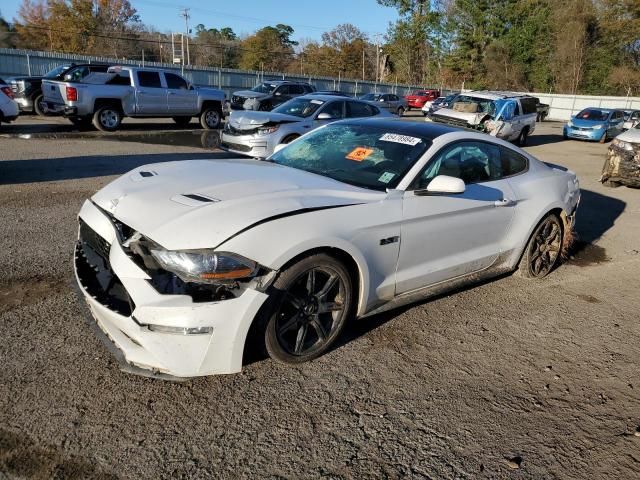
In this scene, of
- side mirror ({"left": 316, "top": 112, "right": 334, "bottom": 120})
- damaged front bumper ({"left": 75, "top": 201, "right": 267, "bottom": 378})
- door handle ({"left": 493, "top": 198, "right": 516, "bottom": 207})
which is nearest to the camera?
damaged front bumper ({"left": 75, "top": 201, "right": 267, "bottom": 378})

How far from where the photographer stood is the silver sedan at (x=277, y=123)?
1059 cm

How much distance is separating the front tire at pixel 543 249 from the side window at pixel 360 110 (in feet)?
25.0

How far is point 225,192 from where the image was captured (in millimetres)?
3242

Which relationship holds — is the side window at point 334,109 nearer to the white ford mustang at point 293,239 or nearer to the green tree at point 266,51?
the white ford mustang at point 293,239

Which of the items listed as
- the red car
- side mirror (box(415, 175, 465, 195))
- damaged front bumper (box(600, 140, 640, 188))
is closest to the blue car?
damaged front bumper (box(600, 140, 640, 188))

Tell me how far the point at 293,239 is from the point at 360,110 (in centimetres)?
999

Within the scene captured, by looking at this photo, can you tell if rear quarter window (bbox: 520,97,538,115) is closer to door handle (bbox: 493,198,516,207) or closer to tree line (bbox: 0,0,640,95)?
door handle (bbox: 493,198,516,207)

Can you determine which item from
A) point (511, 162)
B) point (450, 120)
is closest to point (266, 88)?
point (450, 120)

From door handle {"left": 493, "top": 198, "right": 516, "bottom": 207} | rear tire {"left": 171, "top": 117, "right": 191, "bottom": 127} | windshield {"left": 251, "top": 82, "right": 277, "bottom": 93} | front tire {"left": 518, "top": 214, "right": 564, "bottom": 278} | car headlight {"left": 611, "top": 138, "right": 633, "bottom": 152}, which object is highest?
windshield {"left": 251, "top": 82, "right": 277, "bottom": 93}

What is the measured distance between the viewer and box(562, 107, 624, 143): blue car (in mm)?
23359

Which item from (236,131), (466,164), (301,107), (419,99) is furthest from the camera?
(419,99)

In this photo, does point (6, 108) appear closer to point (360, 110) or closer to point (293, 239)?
point (360, 110)

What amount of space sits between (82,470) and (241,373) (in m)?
1.06

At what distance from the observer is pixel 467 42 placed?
206ft
